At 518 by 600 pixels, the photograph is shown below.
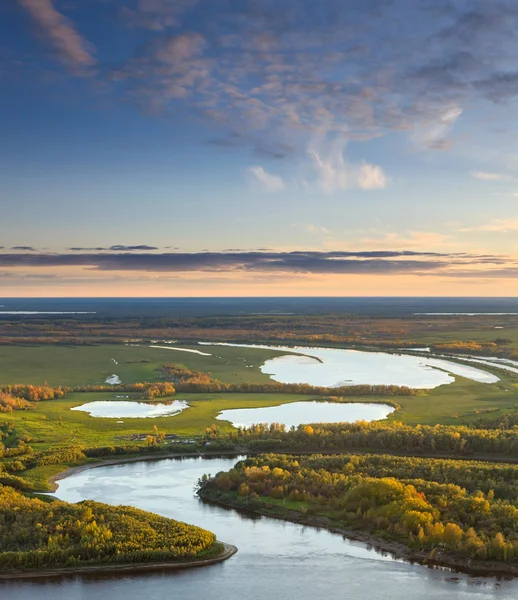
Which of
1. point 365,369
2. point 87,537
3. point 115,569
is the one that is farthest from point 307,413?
point 115,569

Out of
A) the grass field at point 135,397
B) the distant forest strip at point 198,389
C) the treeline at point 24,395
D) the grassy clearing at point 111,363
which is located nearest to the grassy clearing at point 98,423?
the grass field at point 135,397

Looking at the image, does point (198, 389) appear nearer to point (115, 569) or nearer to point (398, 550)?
point (398, 550)

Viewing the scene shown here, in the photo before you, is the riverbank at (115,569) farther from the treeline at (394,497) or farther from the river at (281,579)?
the treeline at (394,497)

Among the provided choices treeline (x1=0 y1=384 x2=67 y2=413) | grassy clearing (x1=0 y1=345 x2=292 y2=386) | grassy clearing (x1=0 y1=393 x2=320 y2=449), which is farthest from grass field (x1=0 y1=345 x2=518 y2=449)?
treeline (x1=0 y1=384 x2=67 y2=413)

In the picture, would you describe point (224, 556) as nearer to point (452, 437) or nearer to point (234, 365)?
point (452, 437)

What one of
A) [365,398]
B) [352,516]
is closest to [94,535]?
[352,516]

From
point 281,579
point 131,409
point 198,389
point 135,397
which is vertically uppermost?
point 198,389

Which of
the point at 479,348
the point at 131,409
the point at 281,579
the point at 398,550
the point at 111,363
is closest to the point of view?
the point at 281,579
